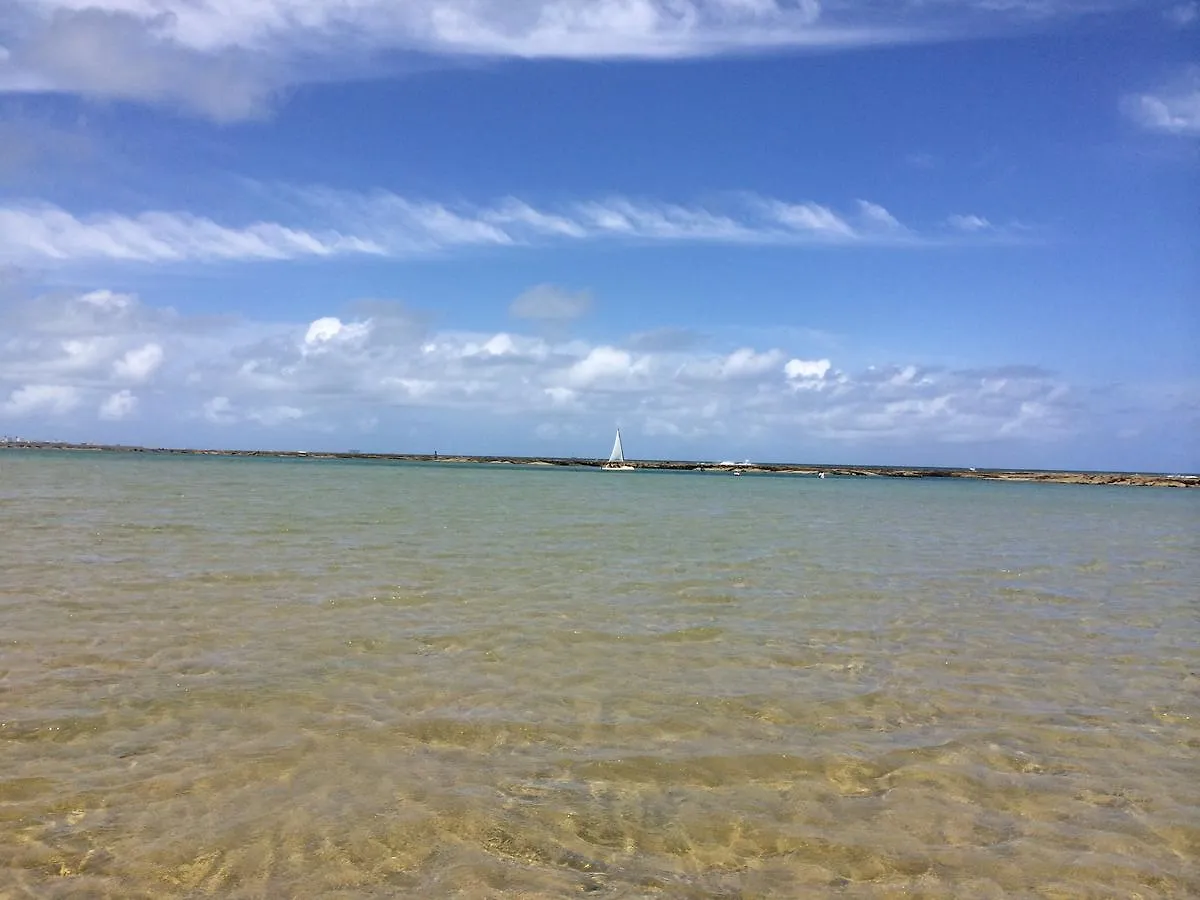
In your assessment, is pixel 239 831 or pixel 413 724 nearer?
pixel 239 831

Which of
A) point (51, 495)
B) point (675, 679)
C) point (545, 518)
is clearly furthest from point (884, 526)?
point (51, 495)

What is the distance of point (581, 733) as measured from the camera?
6.41 m

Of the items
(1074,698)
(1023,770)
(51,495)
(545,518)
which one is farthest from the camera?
(51,495)

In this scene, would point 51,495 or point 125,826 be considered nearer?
point 125,826

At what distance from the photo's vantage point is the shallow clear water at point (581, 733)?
442 centimetres

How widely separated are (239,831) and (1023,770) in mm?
5416

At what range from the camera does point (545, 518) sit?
2695 cm

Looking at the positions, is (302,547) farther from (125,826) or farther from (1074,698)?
(1074,698)

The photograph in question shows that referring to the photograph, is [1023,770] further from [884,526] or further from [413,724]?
[884,526]

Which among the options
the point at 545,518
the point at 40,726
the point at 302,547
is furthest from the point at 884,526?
the point at 40,726

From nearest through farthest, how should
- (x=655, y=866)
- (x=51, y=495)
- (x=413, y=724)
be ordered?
1. (x=655, y=866)
2. (x=413, y=724)
3. (x=51, y=495)

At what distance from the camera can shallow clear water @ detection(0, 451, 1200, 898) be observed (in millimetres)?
4418

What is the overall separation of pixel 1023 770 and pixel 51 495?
3383 cm

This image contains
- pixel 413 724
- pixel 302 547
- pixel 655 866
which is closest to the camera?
pixel 655 866
